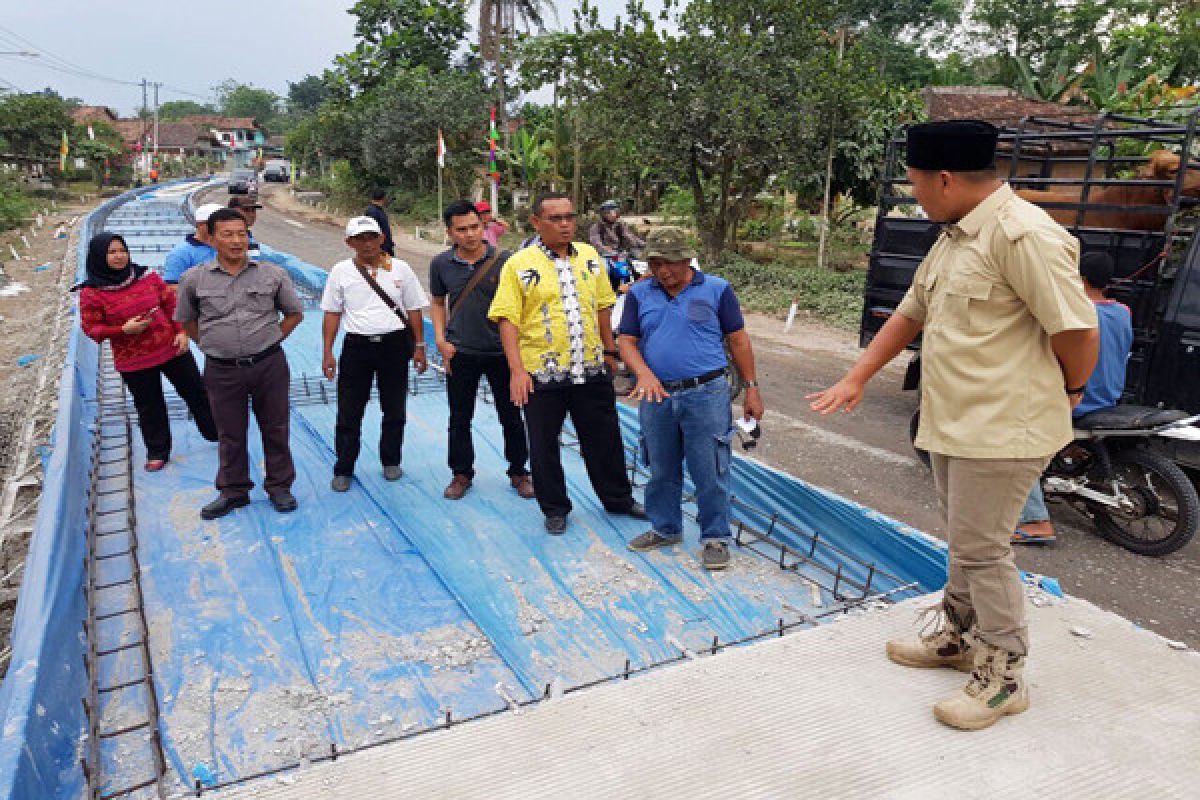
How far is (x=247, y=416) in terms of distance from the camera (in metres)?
4.14

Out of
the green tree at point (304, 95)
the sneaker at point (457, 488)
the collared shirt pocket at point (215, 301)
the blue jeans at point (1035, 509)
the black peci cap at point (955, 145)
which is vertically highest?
the green tree at point (304, 95)

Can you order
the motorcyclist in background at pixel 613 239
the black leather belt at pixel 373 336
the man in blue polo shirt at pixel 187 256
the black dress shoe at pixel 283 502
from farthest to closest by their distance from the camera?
the motorcyclist in background at pixel 613 239, the man in blue polo shirt at pixel 187 256, the black leather belt at pixel 373 336, the black dress shoe at pixel 283 502

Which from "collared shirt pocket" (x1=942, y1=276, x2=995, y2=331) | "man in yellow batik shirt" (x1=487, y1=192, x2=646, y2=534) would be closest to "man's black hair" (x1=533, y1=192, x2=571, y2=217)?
"man in yellow batik shirt" (x1=487, y1=192, x2=646, y2=534)

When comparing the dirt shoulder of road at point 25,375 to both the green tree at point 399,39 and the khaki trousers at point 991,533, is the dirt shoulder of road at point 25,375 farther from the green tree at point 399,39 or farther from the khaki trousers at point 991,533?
the green tree at point 399,39

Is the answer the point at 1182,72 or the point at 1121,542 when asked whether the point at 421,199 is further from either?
the point at 1121,542

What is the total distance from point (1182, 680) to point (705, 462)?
5.94 feet

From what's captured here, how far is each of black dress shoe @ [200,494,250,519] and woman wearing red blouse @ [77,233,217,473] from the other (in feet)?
2.89

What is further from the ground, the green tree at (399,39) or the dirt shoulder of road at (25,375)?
the green tree at (399,39)

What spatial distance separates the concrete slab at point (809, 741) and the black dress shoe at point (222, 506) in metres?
2.39

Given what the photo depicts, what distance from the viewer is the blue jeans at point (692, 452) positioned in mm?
3439

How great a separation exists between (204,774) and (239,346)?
223 centimetres

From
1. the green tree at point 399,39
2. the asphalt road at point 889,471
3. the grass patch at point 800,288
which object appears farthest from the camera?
the green tree at point 399,39

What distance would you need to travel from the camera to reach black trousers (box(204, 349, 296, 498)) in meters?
4.04

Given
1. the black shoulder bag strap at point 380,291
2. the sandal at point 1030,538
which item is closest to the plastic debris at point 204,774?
the black shoulder bag strap at point 380,291
